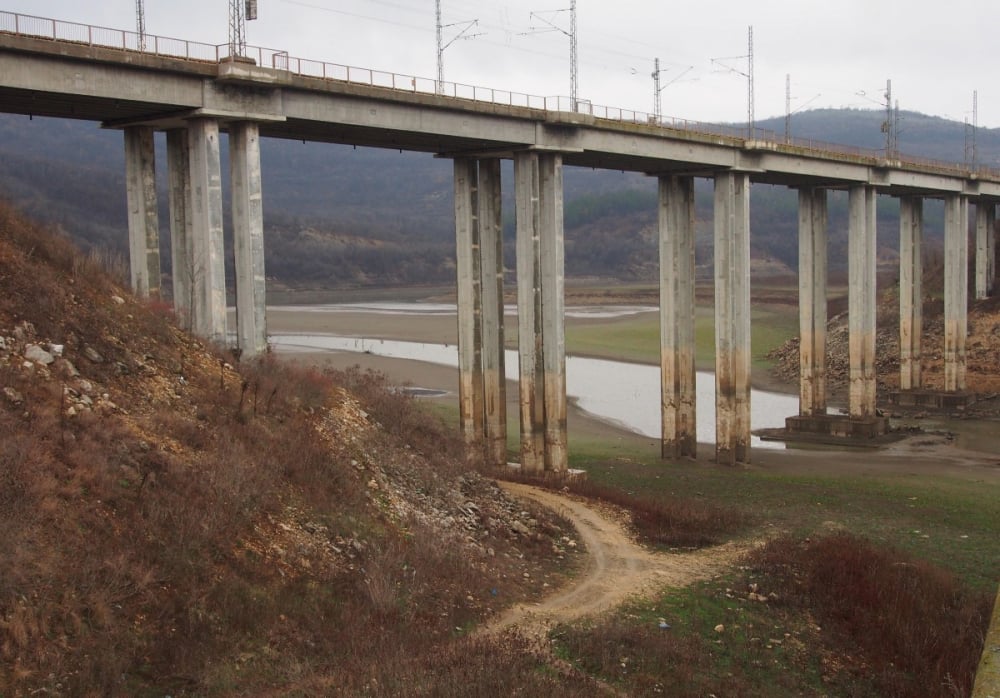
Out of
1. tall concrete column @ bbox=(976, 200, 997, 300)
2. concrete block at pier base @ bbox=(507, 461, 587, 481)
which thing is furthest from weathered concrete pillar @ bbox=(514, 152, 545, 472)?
tall concrete column @ bbox=(976, 200, 997, 300)

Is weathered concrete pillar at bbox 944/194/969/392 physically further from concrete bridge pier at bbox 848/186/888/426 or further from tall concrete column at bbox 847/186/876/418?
tall concrete column at bbox 847/186/876/418

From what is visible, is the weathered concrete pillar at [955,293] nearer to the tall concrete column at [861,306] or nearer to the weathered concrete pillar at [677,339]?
the tall concrete column at [861,306]

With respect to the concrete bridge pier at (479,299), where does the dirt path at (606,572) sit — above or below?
below

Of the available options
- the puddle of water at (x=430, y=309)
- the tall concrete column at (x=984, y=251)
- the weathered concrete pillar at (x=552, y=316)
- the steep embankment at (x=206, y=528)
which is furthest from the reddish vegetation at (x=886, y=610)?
the puddle of water at (x=430, y=309)

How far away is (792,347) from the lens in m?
78.0

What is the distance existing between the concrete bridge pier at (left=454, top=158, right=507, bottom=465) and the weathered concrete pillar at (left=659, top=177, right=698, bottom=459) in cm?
907

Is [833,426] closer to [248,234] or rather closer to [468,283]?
[468,283]

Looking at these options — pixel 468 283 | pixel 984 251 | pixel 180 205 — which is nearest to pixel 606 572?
pixel 180 205

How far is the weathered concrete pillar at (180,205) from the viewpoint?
97.1ft

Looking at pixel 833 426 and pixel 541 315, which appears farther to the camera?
pixel 833 426

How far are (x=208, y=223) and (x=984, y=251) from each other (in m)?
66.1

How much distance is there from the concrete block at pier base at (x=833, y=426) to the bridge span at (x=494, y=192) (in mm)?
→ 101

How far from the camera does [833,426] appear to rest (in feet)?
172

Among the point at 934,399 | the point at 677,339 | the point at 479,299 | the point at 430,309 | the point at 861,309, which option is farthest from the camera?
the point at 430,309
